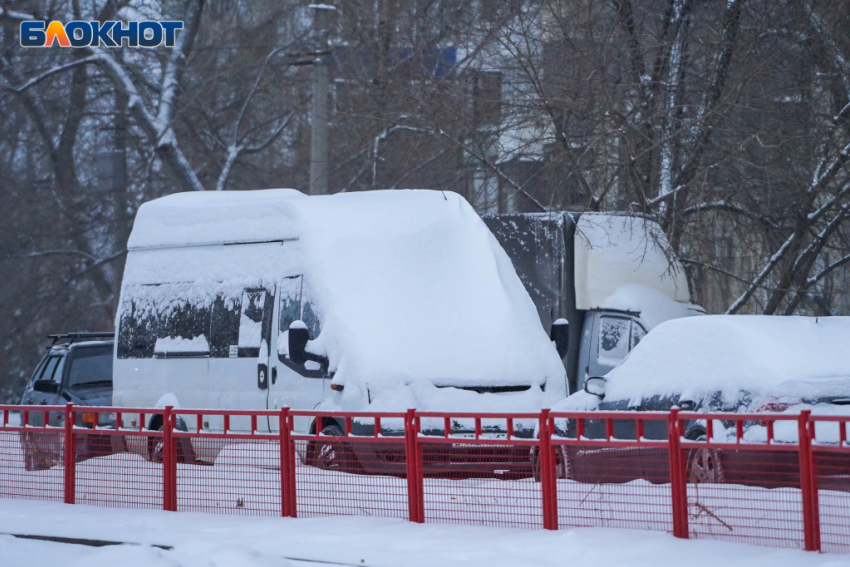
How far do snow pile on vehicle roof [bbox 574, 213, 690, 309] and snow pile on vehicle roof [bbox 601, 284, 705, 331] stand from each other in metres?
0.08

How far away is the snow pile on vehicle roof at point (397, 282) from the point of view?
36.9ft

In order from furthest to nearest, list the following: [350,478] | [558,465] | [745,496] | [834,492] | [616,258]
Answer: [616,258], [350,478], [558,465], [745,496], [834,492]

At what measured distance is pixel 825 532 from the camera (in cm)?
721

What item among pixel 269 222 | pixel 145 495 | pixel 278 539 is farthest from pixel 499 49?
pixel 278 539

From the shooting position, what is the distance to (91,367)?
54.4 ft

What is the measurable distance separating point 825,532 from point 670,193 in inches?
390

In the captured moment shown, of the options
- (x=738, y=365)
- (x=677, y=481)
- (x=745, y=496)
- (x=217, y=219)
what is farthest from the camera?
(x=217, y=219)

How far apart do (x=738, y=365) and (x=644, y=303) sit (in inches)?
237

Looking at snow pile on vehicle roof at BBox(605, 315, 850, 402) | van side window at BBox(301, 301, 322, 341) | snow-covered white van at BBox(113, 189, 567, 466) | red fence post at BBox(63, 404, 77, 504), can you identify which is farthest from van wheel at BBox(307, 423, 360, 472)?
snow pile on vehicle roof at BBox(605, 315, 850, 402)

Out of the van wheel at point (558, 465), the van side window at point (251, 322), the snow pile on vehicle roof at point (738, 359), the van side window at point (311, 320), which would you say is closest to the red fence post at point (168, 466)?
the van side window at point (311, 320)

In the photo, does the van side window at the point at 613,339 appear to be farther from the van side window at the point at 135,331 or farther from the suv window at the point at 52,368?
the suv window at the point at 52,368

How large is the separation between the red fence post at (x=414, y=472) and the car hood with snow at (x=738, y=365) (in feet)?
7.82

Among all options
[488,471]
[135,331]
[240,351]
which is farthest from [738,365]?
[135,331]

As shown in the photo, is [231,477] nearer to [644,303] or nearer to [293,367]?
[293,367]
